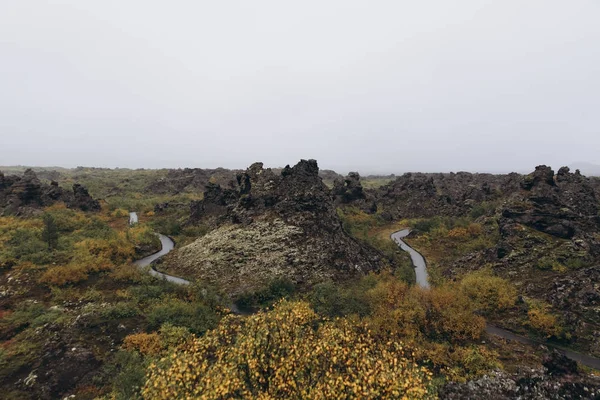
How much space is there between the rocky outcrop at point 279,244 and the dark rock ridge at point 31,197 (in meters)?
52.9

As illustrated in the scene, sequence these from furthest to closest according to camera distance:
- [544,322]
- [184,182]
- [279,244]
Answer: [184,182], [279,244], [544,322]

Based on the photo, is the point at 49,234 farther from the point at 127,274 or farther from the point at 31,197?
the point at 31,197

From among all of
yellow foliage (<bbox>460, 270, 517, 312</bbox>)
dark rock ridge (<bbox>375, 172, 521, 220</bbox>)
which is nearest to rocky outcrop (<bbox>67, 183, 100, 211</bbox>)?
dark rock ridge (<bbox>375, 172, 521, 220</bbox>)

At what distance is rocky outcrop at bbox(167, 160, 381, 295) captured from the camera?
51.6 m

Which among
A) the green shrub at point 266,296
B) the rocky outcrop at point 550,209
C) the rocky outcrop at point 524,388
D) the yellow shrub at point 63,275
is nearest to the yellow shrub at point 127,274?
the yellow shrub at point 63,275

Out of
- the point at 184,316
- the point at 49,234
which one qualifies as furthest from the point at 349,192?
the point at 49,234

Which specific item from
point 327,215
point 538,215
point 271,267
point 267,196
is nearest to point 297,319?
point 271,267

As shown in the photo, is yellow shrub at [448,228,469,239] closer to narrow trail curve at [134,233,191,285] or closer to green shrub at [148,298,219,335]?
green shrub at [148,298,219,335]

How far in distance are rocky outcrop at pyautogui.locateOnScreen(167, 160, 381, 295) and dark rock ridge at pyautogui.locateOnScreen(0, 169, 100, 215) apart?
52939mm

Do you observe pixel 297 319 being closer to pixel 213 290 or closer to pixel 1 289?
pixel 213 290

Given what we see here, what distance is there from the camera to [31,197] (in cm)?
8431

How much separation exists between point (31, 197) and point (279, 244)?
258 ft

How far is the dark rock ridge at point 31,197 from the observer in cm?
7919

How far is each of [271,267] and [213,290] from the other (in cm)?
1095
